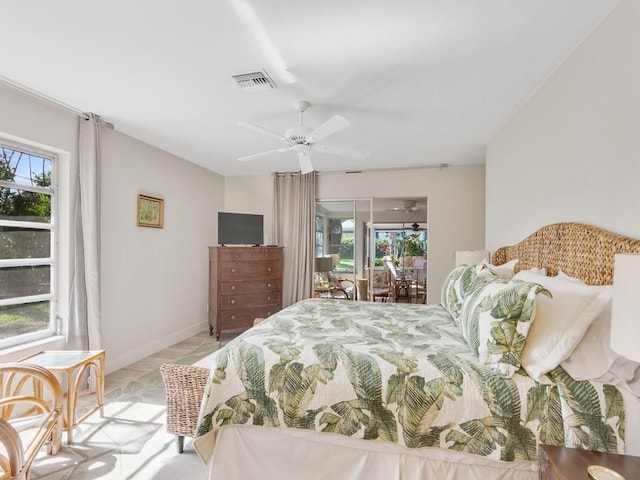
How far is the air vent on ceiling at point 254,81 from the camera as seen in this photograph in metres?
2.20

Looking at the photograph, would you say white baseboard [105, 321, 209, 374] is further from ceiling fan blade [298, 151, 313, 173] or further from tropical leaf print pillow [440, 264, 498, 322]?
tropical leaf print pillow [440, 264, 498, 322]

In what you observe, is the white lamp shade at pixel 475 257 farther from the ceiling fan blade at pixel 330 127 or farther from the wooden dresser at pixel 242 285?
the wooden dresser at pixel 242 285

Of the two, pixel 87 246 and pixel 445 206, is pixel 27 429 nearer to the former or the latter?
pixel 87 246

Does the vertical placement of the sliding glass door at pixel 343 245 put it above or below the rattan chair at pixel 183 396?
above

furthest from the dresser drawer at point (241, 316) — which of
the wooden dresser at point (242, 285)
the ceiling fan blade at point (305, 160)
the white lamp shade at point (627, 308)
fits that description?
the white lamp shade at point (627, 308)

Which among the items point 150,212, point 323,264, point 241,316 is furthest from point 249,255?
point 150,212

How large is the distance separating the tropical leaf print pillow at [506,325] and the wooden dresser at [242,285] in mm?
3470

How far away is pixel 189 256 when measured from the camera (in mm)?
4609

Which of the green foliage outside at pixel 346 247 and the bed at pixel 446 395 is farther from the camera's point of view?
the green foliage outside at pixel 346 247

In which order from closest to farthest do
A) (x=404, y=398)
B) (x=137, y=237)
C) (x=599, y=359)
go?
(x=599, y=359) < (x=404, y=398) < (x=137, y=237)

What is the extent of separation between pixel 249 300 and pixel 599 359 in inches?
154

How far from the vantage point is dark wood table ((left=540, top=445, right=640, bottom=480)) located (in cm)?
105

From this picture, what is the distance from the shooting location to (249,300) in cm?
458

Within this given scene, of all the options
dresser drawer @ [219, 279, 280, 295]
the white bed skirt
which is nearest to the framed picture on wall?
dresser drawer @ [219, 279, 280, 295]
